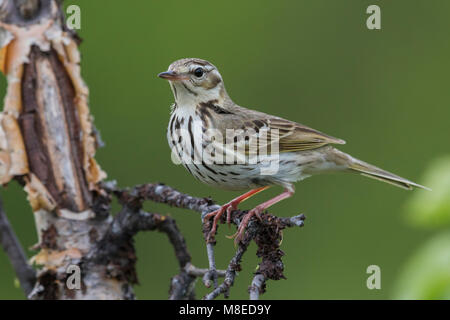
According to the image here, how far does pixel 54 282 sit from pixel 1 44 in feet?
4.54

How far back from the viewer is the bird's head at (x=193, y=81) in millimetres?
4297

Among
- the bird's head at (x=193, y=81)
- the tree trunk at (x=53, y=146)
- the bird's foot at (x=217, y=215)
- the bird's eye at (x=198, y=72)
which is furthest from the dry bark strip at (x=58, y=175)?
the bird's eye at (x=198, y=72)

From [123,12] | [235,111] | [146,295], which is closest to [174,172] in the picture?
[146,295]

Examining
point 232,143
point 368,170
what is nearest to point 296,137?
point 232,143

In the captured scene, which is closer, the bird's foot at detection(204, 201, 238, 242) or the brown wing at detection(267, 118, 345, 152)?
the bird's foot at detection(204, 201, 238, 242)

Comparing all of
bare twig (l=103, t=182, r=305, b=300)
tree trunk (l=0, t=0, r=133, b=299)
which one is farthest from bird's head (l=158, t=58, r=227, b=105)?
bare twig (l=103, t=182, r=305, b=300)

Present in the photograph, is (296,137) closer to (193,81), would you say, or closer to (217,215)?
(193,81)

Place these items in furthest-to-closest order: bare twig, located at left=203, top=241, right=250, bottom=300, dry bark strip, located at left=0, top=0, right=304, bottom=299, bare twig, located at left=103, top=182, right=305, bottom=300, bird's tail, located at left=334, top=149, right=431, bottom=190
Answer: bird's tail, located at left=334, top=149, right=431, bottom=190, dry bark strip, located at left=0, top=0, right=304, bottom=299, bare twig, located at left=103, top=182, right=305, bottom=300, bare twig, located at left=203, top=241, right=250, bottom=300

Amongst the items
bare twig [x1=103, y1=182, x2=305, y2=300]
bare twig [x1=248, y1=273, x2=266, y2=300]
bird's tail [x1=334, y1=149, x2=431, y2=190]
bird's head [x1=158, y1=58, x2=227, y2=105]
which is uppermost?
bird's head [x1=158, y1=58, x2=227, y2=105]

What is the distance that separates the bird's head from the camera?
4.30 meters

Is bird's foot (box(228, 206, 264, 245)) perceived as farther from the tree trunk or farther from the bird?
the tree trunk

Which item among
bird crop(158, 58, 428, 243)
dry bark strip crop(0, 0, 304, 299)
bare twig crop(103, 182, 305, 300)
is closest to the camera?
bare twig crop(103, 182, 305, 300)

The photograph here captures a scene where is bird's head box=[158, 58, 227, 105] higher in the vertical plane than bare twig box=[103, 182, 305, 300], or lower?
higher

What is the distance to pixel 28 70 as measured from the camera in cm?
419
